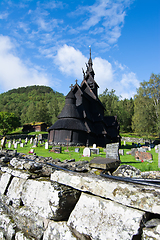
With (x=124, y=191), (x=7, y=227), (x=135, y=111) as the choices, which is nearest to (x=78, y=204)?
(x=124, y=191)

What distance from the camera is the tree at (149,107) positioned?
1575 inches

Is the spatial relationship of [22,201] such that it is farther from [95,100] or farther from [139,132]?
[139,132]

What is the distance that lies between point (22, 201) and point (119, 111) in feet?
191

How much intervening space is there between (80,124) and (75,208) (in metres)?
23.9

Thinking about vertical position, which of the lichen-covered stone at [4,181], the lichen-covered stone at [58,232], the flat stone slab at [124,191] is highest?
the flat stone slab at [124,191]

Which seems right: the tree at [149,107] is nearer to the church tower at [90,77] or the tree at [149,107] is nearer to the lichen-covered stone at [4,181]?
the church tower at [90,77]

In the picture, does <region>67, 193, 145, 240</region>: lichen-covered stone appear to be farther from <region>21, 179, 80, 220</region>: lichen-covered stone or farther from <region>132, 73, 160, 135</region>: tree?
<region>132, 73, 160, 135</region>: tree

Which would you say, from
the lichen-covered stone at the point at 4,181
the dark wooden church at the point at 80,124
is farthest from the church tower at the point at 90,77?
the lichen-covered stone at the point at 4,181

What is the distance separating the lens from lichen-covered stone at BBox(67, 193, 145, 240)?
1.80m

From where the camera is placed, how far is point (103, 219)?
6.59 feet

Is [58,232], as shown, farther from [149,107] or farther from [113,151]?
[149,107]

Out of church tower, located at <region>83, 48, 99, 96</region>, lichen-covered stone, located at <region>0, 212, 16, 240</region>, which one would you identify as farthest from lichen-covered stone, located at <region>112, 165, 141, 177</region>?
church tower, located at <region>83, 48, 99, 96</region>

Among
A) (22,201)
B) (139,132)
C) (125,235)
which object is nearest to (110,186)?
(125,235)

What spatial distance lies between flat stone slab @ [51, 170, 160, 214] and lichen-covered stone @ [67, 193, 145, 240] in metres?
0.08
